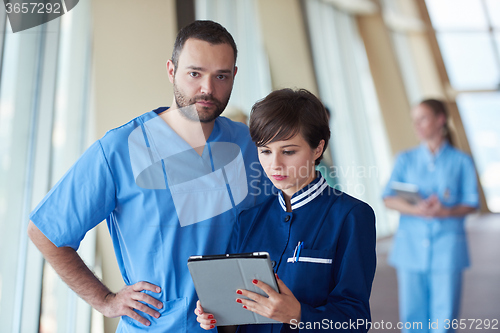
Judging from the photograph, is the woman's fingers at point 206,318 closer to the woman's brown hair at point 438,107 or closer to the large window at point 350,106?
the large window at point 350,106

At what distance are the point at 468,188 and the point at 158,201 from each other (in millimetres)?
1296

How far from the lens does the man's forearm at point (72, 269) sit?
0.89m

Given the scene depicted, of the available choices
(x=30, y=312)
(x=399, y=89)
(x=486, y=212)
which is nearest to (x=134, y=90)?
(x=30, y=312)

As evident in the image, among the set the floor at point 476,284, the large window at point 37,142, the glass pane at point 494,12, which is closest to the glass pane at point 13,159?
the large window at point 37,142

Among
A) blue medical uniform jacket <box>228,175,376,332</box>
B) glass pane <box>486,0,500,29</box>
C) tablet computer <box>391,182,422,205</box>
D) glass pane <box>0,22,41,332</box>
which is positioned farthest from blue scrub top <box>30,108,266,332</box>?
glass pane <box>486,0,500,29</box>

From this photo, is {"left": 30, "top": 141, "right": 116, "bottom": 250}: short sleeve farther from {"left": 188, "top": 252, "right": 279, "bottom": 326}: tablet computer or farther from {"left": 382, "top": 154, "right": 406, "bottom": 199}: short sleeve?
{"left": 382, "top": 154, "right": 406, "bottom": 199}: short sleeve

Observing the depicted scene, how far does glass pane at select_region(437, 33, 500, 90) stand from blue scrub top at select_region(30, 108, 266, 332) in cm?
128

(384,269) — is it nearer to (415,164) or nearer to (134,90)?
(415,164)

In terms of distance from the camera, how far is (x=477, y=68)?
68.7 inches

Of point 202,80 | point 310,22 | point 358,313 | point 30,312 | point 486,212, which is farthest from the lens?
point 486,212

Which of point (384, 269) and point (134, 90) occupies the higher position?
point (134, 90)

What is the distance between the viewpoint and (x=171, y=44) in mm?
1140

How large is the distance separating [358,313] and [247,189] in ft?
1.29

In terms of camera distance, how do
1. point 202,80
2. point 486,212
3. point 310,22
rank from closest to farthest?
point 202,80
point 310,22
point 486,212
